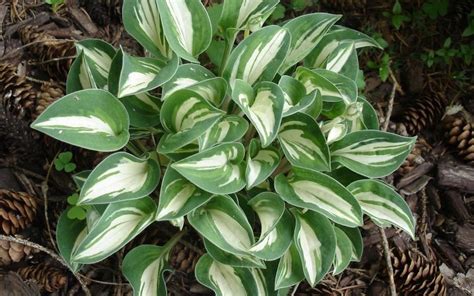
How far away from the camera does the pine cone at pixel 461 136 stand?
1623 mm

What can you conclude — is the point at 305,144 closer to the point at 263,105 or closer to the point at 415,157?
the point at 263,105

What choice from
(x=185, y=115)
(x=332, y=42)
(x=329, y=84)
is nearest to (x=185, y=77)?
(x=185, y=115)

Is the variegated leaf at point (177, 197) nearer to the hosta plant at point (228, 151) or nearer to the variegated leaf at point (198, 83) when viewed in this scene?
the hosta plant at point (228, 151)

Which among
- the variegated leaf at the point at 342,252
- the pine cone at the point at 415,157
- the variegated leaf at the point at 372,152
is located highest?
the variegated leaf at the point at 372,152

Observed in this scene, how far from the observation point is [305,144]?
3.93 feet

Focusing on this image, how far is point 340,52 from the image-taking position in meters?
1.36

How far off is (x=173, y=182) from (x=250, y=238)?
0.19 meters

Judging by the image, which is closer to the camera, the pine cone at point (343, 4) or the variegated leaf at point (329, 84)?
the variegated leaf at point (329, 84)

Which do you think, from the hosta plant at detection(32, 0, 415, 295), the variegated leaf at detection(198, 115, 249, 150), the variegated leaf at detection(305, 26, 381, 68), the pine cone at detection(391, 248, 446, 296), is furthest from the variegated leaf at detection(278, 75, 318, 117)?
the pine cone at detection(391, 248, 446, 296)

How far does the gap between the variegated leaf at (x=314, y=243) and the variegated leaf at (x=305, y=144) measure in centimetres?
13

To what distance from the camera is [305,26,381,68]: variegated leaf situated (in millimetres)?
1388

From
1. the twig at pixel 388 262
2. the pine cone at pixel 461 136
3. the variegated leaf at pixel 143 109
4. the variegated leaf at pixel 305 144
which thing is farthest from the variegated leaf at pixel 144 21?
the pine cone at pixel 461 136

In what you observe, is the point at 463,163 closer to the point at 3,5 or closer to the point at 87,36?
the point at 87,36

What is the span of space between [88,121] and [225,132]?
278 mm
